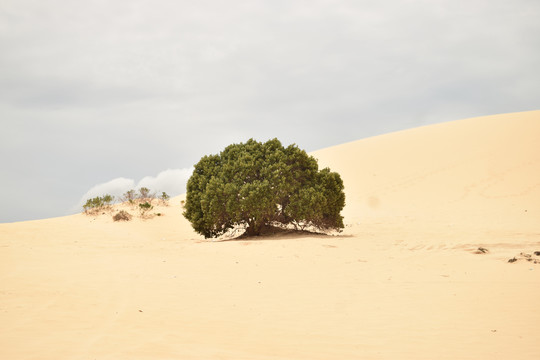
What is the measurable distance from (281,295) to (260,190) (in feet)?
20.8

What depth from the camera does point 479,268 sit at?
27.7 ft

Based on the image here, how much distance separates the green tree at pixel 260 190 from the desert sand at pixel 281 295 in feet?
3.66

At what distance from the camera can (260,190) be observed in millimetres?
12922

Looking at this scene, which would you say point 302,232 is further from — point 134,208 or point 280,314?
point 134,208

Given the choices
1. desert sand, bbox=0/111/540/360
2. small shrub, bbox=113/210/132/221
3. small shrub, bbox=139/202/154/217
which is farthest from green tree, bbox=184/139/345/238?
small shrub, bbox=139/202/154/217

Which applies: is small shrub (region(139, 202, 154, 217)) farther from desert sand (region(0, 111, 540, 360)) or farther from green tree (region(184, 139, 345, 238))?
green tree (region(184, 139, 345, 238))

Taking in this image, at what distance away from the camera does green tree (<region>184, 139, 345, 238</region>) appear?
43.2 ft

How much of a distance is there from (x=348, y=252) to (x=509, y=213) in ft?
38.4

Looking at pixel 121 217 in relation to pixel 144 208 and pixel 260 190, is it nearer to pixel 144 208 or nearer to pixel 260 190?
pixel 144 208

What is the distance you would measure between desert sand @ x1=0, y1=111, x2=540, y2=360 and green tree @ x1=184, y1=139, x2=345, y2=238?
1.12m

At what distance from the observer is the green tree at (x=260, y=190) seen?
13.2 m

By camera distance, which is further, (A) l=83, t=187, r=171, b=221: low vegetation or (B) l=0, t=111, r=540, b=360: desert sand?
(A) l=83, t=187, r=171, b=221: low vegetation

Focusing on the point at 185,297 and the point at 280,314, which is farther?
the point at 185,297

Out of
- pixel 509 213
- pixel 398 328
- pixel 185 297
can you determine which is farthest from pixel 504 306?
pixel 509 213
